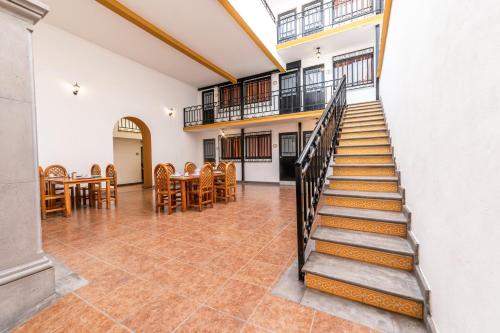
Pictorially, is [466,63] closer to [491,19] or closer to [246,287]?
[491,19]

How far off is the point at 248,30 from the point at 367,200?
Result: 18.3ft

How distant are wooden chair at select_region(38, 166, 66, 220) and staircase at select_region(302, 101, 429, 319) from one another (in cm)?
485

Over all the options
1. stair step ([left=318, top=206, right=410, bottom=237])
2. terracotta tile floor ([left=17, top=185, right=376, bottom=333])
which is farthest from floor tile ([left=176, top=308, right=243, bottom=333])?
stair step ([left=318, top=206, right=410, bottom=237])

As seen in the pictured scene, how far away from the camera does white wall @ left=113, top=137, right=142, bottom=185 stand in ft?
31.0

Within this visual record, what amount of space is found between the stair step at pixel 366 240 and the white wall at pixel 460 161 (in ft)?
0.57

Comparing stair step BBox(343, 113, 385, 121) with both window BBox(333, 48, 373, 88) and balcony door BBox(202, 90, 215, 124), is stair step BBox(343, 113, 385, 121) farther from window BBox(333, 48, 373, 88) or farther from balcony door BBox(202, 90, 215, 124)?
balcony door BBox(202, 90, 215, 124)

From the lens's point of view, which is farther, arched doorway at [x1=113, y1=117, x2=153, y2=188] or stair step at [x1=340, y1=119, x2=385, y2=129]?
arched doorway at [x1=113, y1=117, x2=153, y2=188]

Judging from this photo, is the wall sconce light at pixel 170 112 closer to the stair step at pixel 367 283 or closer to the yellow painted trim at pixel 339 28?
the yellow painted trim at pixel 339 28

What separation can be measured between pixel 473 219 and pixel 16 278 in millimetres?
2673

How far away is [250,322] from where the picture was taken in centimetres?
140

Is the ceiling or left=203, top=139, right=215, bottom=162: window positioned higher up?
the ceiling

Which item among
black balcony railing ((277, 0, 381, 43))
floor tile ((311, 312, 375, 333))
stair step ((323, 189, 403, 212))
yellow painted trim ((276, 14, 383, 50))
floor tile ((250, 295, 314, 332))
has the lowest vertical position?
floor tile ((311, 312, 375, 333))

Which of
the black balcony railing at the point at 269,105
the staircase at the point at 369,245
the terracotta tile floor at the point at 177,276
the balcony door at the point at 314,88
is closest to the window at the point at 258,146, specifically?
the black balcony railing at the point at 269,105

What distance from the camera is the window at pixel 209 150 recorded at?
33.3 feet
